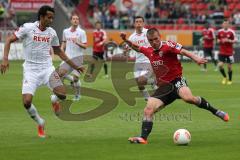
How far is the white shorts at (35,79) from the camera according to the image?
15430 millimetres

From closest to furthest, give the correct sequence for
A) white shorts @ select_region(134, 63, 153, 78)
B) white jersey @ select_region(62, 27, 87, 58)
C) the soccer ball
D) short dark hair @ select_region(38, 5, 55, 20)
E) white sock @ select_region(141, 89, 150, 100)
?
the soccer ball → short dark hair @ select_region(38, 5, 55, 20) → white shorts @ select_region(134, 63, 153, 78) → white sock @ select_region(141, 89, 150, 100) → white jersey @ select_region(62, 27, 87, 58)

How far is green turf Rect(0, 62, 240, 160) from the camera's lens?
12812mm

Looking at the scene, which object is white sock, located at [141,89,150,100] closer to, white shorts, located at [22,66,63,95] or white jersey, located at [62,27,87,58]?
white jersey, located at [62,27,87,58]

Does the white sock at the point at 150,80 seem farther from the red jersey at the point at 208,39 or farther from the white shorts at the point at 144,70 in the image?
the red jersey at the point at 208,39

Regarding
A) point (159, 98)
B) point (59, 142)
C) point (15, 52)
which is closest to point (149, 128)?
point (159, 98)

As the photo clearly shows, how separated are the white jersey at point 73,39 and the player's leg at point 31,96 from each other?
9.28m

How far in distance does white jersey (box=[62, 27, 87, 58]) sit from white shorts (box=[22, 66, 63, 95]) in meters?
8.93

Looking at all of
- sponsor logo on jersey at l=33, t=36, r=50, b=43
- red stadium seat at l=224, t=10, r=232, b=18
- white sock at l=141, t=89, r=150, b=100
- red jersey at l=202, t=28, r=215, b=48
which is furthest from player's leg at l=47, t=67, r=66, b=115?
red stadium seat at l=224, t=10, r=232, b=18

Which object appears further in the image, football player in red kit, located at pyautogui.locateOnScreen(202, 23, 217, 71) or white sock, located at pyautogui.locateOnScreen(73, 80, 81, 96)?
football player in red kit, located at pyautogui.locateOnScreen(202, 23, 217, 71)

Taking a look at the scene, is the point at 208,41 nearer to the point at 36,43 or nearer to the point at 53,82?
the point at 53,82

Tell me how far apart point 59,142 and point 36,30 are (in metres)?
2.61

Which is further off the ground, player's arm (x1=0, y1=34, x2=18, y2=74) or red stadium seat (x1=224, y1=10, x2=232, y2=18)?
player's arm (x1=0, y1=34, x2=18, y2=74)

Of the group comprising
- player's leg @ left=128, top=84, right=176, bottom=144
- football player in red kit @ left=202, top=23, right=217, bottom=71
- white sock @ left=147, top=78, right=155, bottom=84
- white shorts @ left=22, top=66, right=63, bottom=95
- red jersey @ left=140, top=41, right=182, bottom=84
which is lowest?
football player in red kit @ left=202, top=23, right=217, bottom=71

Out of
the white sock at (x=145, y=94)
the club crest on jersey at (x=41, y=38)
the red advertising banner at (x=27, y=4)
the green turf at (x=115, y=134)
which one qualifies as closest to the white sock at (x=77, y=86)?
the green turf at (x=115, y=134)
